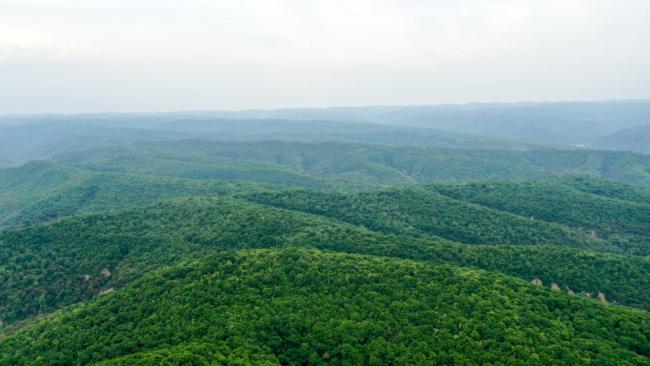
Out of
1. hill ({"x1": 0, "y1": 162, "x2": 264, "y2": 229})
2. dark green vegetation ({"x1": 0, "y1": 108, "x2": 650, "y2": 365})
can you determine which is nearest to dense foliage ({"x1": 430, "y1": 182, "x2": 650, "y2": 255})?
dark green vegetation ({"x1": 0, "y1": 108, "x2": 650, "y2": 365})

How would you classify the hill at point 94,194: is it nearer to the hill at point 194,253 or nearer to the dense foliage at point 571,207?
the hill at point 194,253

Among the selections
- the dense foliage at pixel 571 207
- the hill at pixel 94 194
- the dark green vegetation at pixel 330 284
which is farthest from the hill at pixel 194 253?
the hill at pixel 94 194

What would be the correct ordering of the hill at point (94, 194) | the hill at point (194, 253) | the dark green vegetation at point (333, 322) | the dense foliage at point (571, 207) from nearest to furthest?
the dark green vegetation at point (333, 322)
the hill at point (194, 253)
the dense foliage at point (571, 207)
the hill at point (94, 194)

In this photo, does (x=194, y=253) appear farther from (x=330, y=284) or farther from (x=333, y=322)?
(x=333, y=322)

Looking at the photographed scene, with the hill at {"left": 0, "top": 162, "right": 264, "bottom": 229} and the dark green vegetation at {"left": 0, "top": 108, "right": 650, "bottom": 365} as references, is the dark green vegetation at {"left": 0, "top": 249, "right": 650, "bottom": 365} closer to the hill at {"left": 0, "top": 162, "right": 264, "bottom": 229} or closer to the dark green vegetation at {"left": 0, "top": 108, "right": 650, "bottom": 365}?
the dark green vegetation at {"left": 0, "top": 108, "right": 650, "bottom": 365}

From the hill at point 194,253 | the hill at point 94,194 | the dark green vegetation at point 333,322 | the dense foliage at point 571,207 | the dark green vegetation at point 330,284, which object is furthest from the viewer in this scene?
the hill at point 94,194

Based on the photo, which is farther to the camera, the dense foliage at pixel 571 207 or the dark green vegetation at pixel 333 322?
the dense foliage at pixel 571 207

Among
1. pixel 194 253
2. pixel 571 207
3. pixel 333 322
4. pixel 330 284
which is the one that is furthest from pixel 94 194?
pixel 571 207

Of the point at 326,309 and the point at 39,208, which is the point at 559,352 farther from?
the point at 39,208
